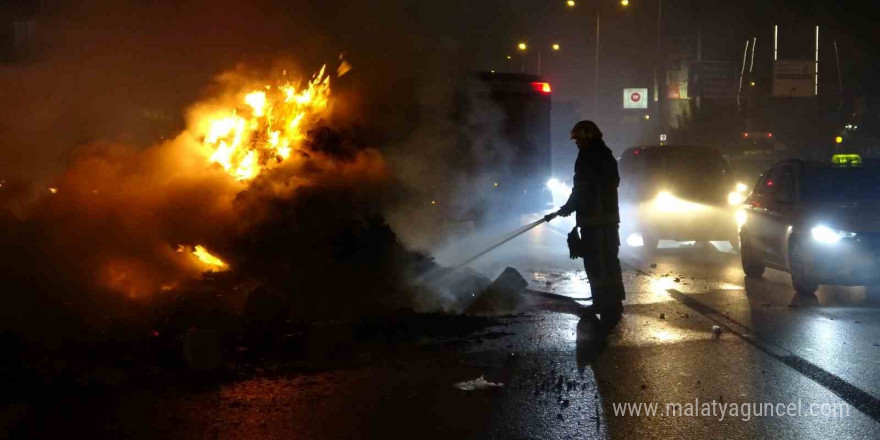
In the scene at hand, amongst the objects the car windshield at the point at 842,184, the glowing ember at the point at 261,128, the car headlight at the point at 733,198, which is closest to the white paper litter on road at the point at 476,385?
the glowing ember at the point at 261,128

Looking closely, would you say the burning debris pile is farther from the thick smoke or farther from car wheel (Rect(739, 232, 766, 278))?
car wheel (Rect(739, 232, 766, 278))

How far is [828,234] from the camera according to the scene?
9680 mm

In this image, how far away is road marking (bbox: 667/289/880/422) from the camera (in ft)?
17.7

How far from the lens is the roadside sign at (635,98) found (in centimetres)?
5442

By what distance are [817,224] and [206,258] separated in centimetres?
660

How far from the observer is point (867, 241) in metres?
9.42

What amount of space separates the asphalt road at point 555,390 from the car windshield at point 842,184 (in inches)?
79.9

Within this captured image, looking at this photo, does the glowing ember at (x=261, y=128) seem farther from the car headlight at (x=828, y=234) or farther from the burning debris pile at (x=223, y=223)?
the car headlight at (x=828, y=234)

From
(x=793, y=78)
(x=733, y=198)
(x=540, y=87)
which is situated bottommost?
(x=733, y=198)

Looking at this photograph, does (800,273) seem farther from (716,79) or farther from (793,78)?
(793,78)

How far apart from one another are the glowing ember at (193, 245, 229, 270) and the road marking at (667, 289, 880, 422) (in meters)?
4.81

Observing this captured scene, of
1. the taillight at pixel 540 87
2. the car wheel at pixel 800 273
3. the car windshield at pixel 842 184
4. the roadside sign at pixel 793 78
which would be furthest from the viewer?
the roadside sign at pixel 793 78

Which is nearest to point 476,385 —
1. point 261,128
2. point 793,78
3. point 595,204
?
point 595,204

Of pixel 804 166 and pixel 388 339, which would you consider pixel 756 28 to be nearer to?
pixel 804 166
